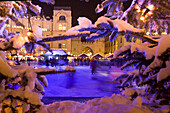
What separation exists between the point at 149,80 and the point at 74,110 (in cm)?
128

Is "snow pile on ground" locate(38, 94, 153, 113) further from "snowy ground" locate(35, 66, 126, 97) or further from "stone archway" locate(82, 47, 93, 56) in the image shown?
"stone archway" locate(82, 47, 93, 56)

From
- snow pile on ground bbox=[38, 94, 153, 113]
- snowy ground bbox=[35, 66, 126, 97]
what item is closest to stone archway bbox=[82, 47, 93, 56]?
snowy ground bbox=[35, 66, 126, 97]

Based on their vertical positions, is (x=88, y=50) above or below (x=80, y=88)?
above

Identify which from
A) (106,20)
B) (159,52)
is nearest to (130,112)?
(159,52)

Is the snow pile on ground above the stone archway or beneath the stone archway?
→ above

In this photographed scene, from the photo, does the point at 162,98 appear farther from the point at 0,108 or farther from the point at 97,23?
the point at 0,108

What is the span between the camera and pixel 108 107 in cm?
176

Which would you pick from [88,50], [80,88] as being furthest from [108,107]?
[88,50]

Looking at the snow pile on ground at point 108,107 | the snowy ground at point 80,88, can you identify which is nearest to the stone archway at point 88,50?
the snowy ground at point 80,88

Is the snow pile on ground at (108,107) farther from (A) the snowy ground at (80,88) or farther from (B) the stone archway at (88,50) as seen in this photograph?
(B) the stone archway at (88,50)

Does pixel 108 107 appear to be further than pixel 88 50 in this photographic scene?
No

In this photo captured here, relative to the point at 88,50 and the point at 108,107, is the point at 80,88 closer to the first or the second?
the point at 108,107

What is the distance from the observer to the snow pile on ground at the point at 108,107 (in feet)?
5.24

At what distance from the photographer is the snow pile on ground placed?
5.24ft
